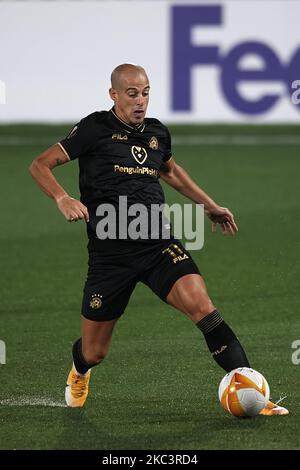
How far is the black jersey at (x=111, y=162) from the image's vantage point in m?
7.50

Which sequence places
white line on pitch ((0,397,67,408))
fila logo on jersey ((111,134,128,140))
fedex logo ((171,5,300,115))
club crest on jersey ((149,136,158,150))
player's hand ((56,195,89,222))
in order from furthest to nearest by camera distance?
fedex logo ((171,5,300,115)), white line on pitch ((0,397,67,408)), club crest on jersey ((149,136,158,150)), fila logo on jersey ((111,134,128,140)), player's hand ((56,195,89,222))

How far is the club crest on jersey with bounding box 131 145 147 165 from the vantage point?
7.58 m

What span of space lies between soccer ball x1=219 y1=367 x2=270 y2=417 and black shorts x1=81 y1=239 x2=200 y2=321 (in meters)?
0.71

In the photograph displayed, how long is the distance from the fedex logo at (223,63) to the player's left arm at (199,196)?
1393 centimetres

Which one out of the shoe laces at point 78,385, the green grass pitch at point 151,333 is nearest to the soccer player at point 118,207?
the shoe laces at point 78,385

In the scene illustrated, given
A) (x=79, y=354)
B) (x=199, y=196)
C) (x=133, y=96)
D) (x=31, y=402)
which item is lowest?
(x=31, y=402)

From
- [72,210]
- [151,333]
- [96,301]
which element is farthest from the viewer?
[151,333]

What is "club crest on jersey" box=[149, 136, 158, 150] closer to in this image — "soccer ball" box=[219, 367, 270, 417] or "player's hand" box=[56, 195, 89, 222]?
"player's hand" box=[56, 195, 89, 222]

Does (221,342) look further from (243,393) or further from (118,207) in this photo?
(118,207)

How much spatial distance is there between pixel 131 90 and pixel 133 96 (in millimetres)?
43

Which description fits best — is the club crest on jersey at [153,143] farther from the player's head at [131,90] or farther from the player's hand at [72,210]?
the player's hand at [72,210]

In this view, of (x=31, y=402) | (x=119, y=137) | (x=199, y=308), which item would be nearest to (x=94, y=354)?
(x=31, y=402)

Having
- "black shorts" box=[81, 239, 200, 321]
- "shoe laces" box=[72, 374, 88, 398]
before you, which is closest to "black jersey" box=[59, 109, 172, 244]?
"black shorts" box=[81, 239, 200, 321]

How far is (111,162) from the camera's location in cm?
752
